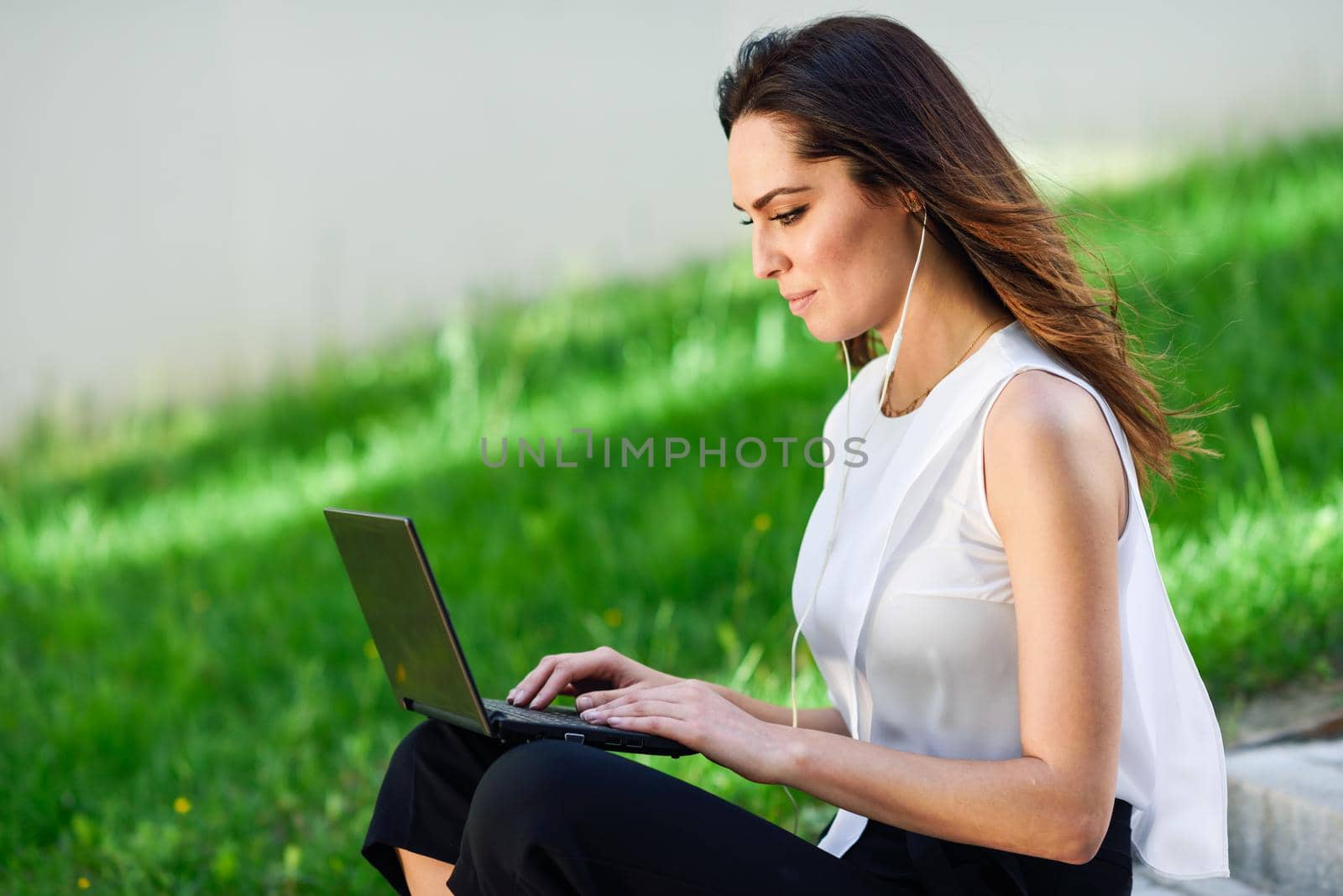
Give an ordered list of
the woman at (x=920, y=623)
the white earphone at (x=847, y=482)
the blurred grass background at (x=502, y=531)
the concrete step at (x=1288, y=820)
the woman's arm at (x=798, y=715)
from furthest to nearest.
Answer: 1. the blurred grass background at (x=502, y=531)
2. the concrete step at (x=1288, y=820)
3. the woman's arm at (x=798, y=715)
4. the white earphone at (x=847, y=482)
5. the woman at (x=920, y=623)

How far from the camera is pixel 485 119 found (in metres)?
6.59

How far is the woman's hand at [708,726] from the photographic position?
5.32 ft

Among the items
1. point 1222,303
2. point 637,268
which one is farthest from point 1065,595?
point 637,268

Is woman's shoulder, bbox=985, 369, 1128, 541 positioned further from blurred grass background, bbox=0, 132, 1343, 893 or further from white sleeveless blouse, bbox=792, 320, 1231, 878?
blurred grass background, bbox=0, 132, 1343, 893

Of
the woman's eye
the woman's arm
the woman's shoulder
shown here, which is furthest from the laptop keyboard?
the woman's eye

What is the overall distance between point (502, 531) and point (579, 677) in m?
2.67

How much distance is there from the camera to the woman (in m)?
1.58

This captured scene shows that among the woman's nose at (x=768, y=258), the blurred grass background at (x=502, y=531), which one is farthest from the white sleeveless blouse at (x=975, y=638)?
the blurred grass background at (x=502, y=531)

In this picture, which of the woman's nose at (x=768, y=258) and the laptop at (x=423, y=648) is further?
the woman's nose at (x=768, y=258)

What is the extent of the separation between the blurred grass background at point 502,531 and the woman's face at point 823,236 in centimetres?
56

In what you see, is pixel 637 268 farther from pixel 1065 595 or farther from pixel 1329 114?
pixel 1065 595

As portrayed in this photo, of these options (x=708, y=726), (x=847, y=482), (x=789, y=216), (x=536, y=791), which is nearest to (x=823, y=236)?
(x=789, y=216)

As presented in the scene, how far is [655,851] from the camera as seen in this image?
1604 millimetres

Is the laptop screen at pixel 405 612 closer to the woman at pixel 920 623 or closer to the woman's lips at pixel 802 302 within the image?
the woman at pixel 920 623
